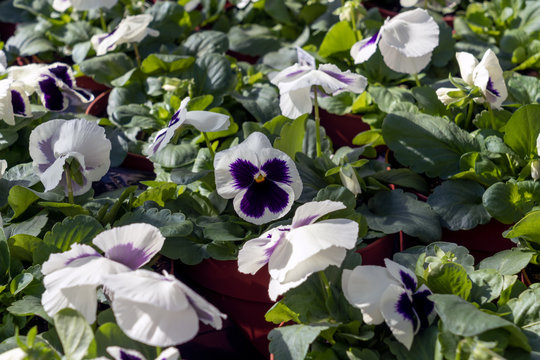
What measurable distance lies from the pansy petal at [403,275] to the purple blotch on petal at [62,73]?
79cm

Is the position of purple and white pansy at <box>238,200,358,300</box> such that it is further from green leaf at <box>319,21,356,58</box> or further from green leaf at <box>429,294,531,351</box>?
green leaf at <box>319,21,356,58</box>

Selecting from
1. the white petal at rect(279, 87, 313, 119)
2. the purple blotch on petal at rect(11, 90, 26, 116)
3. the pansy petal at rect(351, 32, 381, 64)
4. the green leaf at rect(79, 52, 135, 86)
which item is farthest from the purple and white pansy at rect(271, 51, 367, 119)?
the green leaf at rect(79, 52, 135, 86)

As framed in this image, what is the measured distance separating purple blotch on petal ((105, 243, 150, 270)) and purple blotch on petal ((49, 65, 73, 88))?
2.20 feet

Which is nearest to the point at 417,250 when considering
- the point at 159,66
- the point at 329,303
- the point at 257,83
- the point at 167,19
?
the point at 329,303

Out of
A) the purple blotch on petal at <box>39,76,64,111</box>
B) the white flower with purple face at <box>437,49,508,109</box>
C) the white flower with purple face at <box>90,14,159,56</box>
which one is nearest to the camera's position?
the white flower with purple face at <box>437,49,508,109</box>

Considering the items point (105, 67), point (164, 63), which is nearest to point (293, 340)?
point (164, 63)

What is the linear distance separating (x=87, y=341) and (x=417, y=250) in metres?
0.50

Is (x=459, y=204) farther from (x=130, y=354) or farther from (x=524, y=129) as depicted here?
(x=130, y=354)

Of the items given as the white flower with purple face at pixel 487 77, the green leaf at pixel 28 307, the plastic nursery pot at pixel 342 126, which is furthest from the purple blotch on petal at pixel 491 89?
the green leaf at pixel 28 307

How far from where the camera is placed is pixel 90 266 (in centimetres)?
72

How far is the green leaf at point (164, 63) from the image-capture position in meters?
1.52

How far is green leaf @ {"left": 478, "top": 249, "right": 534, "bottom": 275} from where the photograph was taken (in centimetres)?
94

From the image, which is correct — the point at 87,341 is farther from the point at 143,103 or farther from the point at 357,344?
the point at 143,103

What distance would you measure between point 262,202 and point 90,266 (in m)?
0.31
